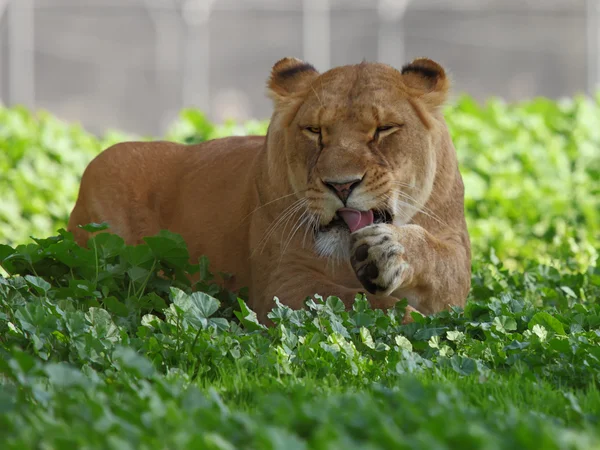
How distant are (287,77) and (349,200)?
0.89 m

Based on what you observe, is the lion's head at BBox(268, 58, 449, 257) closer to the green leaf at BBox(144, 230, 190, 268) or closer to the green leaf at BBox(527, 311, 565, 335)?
the green leaf at BBox(144, 230, 190, 268)

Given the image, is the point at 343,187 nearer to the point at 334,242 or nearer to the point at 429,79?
the point at 334,242

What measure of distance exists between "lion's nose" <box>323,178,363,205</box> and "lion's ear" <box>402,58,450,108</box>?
67cm

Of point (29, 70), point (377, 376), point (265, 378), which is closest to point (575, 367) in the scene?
point (377, 376)

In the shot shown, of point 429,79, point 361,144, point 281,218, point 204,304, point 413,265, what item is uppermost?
point 429,79

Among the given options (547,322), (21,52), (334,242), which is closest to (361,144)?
(334,242)

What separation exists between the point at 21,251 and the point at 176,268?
2.03ft

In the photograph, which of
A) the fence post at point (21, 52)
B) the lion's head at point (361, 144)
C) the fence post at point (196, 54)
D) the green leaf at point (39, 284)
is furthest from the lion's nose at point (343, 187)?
the fence post at point (21, 52)

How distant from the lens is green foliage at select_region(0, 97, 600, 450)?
2.46 m

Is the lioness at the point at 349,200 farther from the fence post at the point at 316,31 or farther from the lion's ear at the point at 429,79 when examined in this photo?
the fence post at the point at 316,31

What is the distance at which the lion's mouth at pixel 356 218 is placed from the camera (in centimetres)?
430

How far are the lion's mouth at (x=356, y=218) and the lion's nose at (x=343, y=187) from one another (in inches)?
3.1

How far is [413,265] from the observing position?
4.24 m

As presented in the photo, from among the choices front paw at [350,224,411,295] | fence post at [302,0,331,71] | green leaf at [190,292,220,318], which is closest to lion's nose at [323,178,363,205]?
front paw at [350,224,411,295]
